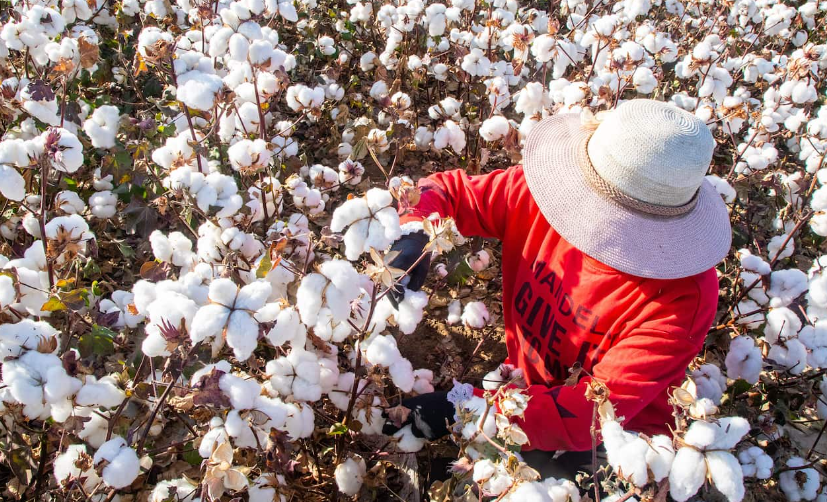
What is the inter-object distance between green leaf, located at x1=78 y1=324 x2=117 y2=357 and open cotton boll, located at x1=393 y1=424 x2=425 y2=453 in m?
0.89

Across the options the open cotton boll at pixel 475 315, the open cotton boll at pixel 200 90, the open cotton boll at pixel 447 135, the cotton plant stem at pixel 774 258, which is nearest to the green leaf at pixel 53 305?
the open cotton boll at pixel 200 90

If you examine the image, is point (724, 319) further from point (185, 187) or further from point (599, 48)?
point (185, 187)

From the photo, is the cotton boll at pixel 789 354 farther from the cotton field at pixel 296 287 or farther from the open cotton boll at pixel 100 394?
the open cotton boll at pixel 100 394

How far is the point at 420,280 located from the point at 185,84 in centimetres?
88

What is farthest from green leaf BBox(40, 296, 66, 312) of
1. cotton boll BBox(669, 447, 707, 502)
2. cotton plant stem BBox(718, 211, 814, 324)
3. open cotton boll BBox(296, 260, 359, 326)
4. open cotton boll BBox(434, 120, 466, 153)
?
cotton plant stem BBox(718, 211, 814, 324)

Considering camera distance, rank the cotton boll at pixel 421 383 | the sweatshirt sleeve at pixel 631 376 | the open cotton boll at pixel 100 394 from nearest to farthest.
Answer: the open cotton boll at pixel 100 394, the sweatshirt sleeve at pixel 631 376, the cotton boll at pixel 421 383

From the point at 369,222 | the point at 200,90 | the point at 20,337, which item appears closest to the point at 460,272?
the point at 200,90

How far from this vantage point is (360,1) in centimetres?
397

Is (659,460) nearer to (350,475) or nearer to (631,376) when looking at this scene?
(631,376)

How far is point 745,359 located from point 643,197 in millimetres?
887

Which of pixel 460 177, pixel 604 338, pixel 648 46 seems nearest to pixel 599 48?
pixel 648 46

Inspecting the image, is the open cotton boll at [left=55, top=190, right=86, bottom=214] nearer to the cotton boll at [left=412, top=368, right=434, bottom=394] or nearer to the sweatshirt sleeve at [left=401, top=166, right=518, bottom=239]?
the sweatshirt sleeve at [left=401, top=166, right=518, bottom=239]

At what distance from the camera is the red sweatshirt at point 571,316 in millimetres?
1529

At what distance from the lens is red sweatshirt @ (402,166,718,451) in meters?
1.53
